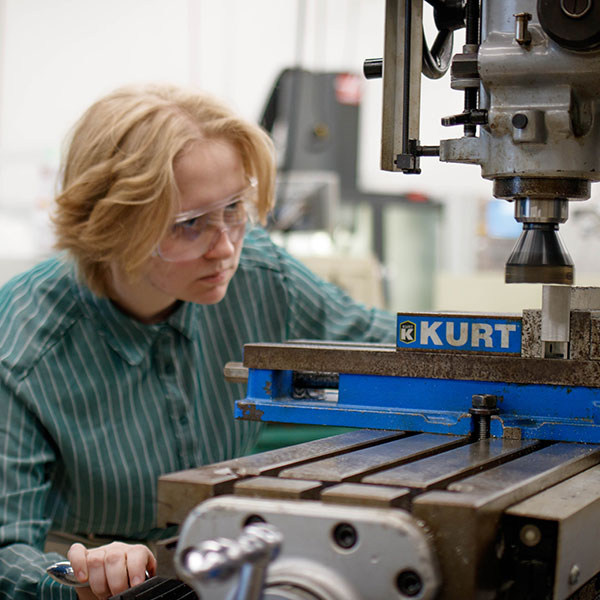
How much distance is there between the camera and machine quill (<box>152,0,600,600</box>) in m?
0.65

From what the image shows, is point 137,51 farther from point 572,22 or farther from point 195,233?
point 572,22

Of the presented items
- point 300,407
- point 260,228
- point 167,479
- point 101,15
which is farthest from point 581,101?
point 101,15

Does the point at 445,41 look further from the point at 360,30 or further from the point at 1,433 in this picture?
the point at 360,30

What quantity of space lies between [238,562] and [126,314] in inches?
42.7

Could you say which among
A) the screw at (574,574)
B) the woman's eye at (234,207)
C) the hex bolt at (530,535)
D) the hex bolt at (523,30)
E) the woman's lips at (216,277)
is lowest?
the screw at (574,574)

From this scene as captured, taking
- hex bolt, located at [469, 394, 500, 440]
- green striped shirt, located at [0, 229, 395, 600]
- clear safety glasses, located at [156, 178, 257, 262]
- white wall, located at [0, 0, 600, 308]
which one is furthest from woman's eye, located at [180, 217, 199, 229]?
white wall, located at [0, 0, 600, 308]

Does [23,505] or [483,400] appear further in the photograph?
[23,505]

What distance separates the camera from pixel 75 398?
1496 mm

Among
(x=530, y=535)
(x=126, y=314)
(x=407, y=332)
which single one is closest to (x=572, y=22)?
(x=407, y=332)

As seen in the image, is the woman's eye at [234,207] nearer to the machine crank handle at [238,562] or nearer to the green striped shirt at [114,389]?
the green striped shirt at [114,389]

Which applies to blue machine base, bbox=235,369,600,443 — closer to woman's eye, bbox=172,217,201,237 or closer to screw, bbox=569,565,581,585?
screw, bbox=569,565,581,585

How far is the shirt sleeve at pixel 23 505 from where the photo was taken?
118 centimetres

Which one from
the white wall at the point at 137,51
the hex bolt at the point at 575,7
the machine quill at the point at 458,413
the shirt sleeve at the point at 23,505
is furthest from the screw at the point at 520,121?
the white wall at the point at 137,51

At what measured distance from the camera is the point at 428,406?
1025 mm
